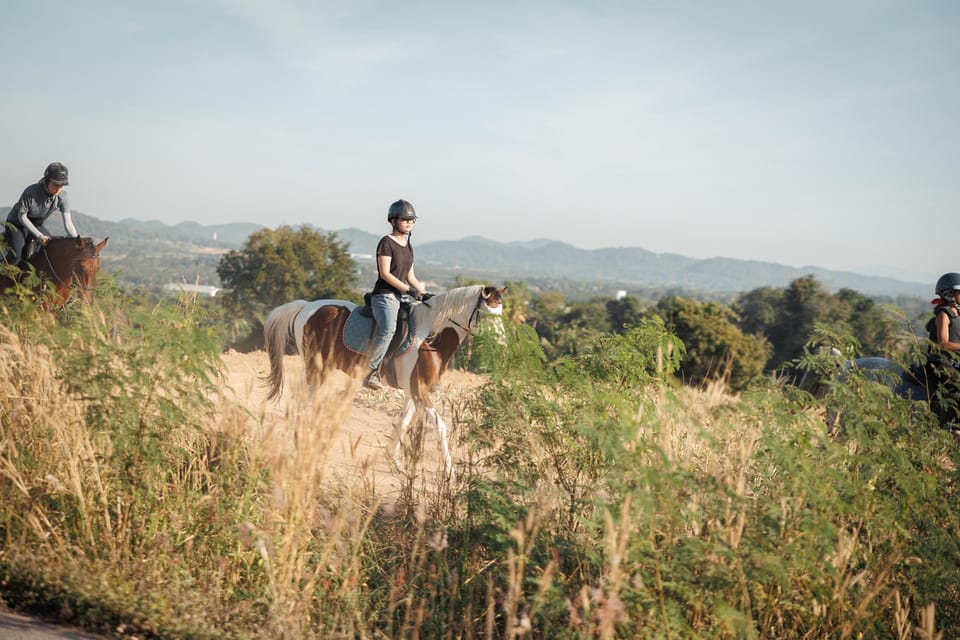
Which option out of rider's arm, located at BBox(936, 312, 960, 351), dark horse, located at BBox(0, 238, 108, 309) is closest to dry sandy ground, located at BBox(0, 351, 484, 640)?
dark horse, located at BBox(0, 238, 108, 309)

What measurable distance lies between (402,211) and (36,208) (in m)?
5.91

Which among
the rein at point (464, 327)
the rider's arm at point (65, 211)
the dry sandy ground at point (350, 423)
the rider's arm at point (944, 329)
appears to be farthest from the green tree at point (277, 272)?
the rider's arm at point (944, 329)

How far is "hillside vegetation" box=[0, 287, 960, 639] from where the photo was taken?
2779mm

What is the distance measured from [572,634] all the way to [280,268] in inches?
1832

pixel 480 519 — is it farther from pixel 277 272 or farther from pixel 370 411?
pixel 277 272

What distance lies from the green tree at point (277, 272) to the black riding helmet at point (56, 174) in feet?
119

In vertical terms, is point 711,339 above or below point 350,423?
below

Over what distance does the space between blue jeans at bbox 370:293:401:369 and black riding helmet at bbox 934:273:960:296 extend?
18.7 ft

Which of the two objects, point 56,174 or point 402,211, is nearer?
point 402,211

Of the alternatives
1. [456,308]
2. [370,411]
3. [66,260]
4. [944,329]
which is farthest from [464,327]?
[66,260]

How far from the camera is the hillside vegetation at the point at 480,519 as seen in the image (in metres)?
2.78

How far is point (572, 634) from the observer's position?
265 cm

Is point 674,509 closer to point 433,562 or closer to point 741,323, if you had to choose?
point 433,562

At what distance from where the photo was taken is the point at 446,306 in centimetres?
638
